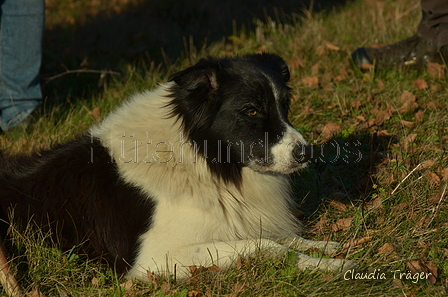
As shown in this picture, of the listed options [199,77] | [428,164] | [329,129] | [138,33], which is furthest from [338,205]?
Result: [138,33]

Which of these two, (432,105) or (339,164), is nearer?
(339,164)

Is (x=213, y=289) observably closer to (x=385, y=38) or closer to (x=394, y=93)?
(x=394, y=93)

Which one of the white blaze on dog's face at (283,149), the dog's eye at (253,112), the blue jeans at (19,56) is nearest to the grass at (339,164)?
the blue jeans at (19,56)

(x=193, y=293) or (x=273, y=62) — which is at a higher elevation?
(x=273, y=62)

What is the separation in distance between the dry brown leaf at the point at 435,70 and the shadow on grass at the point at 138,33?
2.76 metres

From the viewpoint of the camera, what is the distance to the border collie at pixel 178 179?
130 inches

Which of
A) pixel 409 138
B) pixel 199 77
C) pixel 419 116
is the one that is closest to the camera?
pixel 199 77

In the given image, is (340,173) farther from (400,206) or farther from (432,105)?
(432,105)

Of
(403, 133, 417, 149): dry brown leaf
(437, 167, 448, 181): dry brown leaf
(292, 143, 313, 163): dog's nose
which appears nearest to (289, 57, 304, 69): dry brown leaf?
(403, 133, 417, 149): dry brown leaf

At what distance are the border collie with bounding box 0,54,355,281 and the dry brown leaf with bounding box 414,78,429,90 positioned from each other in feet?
8.85

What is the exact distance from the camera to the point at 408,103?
525 cm

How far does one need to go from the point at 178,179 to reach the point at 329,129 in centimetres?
223

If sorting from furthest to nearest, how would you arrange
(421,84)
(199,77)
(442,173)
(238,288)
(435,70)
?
(435,70)
(421,84)
(442,173)
(199,77)
(238,288)

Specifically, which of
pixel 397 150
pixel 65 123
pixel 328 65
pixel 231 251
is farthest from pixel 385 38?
pixel 231 251
